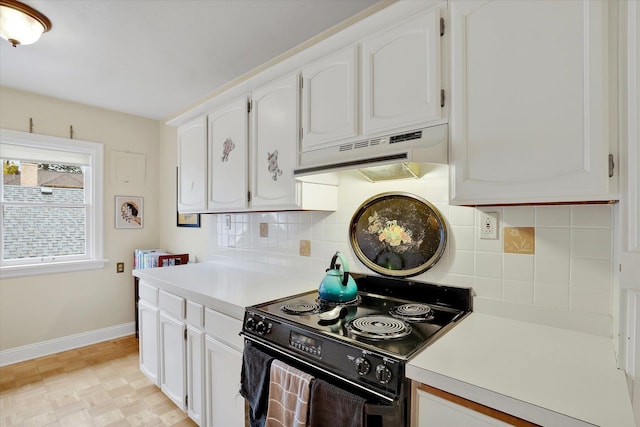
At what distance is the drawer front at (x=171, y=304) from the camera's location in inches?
77.5

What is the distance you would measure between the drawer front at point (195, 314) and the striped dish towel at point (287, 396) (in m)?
0.71

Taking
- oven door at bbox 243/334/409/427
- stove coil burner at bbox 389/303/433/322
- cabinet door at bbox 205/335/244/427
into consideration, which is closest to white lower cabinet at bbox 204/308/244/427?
cabinet door at bbox 205/335/244/427

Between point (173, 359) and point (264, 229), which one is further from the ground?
point (264, 229)

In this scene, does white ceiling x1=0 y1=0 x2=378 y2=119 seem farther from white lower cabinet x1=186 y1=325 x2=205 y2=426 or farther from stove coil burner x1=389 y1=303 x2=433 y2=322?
white lower cabinet x1=186 y1=325 x2=205 y2=426

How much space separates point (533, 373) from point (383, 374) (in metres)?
0.42

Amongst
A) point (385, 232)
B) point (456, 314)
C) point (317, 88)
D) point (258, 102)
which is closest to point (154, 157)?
point (258, 102)

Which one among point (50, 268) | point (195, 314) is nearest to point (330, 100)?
point (195, 314)

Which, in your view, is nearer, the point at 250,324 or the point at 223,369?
the point at 250,324

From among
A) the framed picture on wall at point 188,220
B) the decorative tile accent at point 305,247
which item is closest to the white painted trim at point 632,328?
the decorative tile accent at point 305,247

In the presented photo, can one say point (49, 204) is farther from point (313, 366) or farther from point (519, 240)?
point (519, 240)

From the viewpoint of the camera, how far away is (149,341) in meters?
2.38

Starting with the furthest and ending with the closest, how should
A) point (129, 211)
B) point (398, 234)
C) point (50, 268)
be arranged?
point (129, 211) < point (50, 268) < point (398, 234)

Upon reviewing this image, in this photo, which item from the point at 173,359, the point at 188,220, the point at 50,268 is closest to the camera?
the point at 173,359

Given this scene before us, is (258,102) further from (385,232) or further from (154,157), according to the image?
(154,157)
